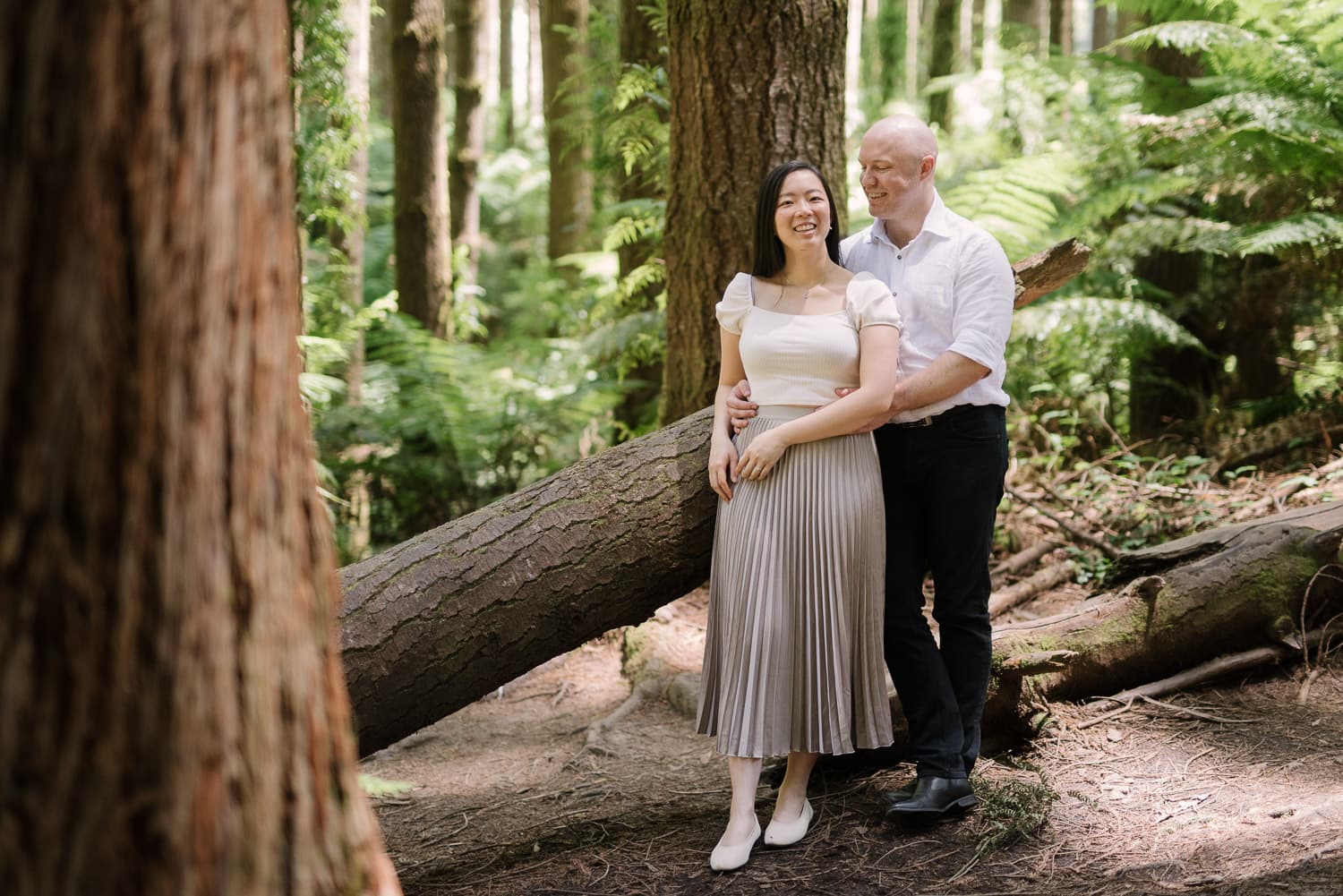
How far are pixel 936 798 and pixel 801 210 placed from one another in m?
2.12

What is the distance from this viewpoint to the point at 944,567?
3865 mm

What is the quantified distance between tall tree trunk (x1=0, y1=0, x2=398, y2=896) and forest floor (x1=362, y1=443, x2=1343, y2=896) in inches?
56.3

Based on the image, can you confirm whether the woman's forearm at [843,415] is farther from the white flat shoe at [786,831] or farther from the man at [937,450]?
the white flat shoe at [786,831]

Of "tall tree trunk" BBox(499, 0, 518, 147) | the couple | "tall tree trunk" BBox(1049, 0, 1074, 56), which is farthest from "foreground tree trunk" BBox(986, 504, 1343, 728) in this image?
"tall tree trunk" BBox(499, 0, 518, 147)

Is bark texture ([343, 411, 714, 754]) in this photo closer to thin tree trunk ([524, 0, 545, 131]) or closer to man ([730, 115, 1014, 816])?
man ([730, 115, 1014, 816])

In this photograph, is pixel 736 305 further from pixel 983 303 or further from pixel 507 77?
pixel 507 77

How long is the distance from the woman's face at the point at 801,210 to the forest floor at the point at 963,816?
2.07 meters

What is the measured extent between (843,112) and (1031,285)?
1375 millimetres

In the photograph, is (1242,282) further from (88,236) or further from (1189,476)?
(88,236)

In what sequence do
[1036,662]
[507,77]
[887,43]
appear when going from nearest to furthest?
[1036,662] < [887,43] < [507,77]

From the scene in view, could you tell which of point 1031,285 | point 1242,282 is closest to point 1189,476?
point 1242,282

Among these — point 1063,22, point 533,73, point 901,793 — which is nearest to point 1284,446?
point 901,793

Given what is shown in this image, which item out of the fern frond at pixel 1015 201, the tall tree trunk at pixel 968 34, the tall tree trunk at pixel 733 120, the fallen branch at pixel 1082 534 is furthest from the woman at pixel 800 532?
the tall tree trunk at pixel 968 34

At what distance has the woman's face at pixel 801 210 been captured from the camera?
3693 mm
